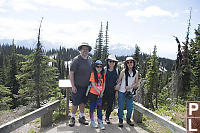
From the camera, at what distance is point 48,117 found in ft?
15.4

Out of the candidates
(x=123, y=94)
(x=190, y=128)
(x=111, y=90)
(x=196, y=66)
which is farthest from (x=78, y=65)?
(x=196, y=66)

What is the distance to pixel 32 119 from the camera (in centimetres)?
382

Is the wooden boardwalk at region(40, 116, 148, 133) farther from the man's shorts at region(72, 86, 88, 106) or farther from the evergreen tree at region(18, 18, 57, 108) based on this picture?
the evergreen tree at region(18, 18, 57, 108)

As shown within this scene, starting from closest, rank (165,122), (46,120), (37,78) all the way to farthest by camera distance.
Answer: (165,122), (46,120), (37,78)

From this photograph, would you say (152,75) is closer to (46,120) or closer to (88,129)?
(88,129)

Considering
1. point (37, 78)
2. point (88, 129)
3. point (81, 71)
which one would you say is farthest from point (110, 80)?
point (37, 78)

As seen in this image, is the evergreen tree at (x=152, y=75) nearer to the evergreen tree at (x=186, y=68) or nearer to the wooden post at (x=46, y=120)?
the evergreen tree at (x=186, y=68)

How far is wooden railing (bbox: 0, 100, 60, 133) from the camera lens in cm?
299

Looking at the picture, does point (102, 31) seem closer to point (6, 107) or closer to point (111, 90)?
point (6, 107)

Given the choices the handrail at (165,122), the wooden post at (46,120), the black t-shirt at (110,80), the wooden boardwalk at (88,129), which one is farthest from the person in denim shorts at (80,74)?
the handrail at (165,122)

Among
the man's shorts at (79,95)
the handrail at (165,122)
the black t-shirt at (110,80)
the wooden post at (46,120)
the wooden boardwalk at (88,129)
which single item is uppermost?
the black t-shirt at (110,80)

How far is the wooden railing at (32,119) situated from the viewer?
118 inches

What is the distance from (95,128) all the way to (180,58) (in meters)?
16.6

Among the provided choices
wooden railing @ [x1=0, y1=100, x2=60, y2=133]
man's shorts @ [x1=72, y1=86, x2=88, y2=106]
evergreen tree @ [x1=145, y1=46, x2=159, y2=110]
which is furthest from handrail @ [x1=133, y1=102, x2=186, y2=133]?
evergreen tree @ [x1=145, y1=46, x2=159, y2=110]
